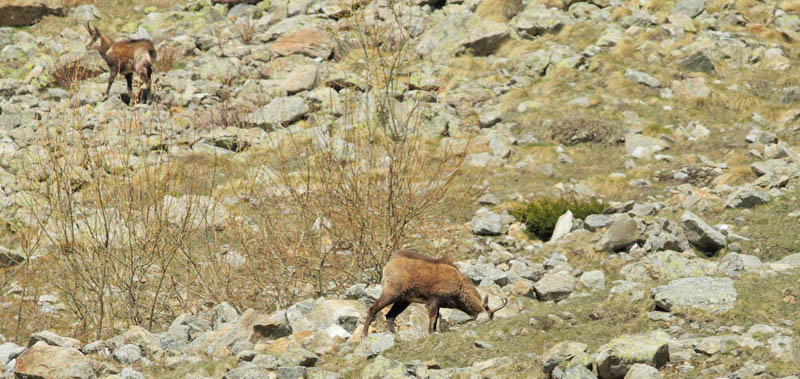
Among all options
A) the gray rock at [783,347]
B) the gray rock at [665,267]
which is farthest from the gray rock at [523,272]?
the gray rock at [783,347]

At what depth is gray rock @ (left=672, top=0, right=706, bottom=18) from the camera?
1980 cm

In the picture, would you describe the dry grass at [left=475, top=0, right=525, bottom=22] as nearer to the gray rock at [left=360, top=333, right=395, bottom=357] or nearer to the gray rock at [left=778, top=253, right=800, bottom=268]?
the gray rock at [left=778, top=253, right=800, bottom=268]

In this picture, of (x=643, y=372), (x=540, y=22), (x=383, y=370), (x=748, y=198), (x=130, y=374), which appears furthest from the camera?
(x=540, y=22)

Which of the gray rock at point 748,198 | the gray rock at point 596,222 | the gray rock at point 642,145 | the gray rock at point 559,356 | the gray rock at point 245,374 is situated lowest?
the gray rock at point 642,145

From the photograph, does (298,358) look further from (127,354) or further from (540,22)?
(540,22)

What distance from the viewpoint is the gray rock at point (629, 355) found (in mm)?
4762

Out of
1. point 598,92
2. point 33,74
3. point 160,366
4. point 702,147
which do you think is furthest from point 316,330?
point 33,74

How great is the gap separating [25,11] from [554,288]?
60.3 feet

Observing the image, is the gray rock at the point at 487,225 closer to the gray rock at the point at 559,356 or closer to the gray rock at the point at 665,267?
the gray rock at the point at 665,267

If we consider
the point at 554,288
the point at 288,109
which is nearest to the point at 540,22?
the point at 288,109

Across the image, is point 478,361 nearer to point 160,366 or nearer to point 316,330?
point 316,330

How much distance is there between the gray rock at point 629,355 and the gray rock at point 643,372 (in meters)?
0.10

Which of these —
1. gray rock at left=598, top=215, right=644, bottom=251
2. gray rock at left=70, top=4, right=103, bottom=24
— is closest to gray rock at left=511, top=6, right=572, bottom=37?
gray rock at left=598, top=215, right=644, bottom=251

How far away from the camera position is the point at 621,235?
9836mm
